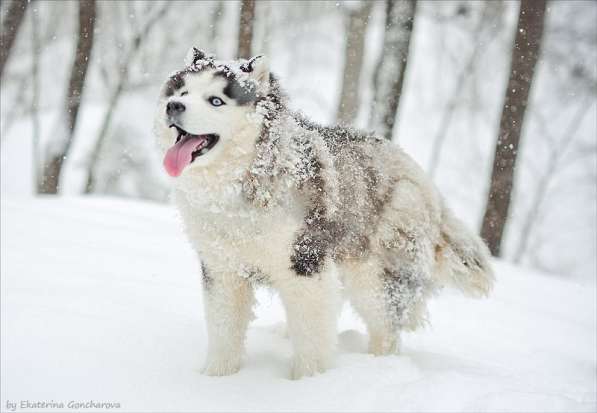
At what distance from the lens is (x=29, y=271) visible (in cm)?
448

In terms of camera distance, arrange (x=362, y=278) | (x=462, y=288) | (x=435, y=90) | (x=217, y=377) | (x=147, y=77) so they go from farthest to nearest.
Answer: (x=435, y=90), (x=147, y=77), (x=462, y=288), (x=362, y=278), (x=217, y=377)

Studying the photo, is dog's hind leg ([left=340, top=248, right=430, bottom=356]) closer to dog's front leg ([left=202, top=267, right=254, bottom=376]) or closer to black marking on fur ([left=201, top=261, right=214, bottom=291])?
dog's front leg ([left=202, top=267, right=254, bottom=376])

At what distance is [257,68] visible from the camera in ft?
10.2

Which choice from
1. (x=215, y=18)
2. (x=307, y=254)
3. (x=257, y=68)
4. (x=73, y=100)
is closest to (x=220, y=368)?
(x=307, y=254)

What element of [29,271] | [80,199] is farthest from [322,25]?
[29,271]

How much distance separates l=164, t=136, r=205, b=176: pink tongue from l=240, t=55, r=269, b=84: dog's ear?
520mm

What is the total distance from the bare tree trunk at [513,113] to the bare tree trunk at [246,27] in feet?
12.1

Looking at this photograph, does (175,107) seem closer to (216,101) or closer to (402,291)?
(216,101)

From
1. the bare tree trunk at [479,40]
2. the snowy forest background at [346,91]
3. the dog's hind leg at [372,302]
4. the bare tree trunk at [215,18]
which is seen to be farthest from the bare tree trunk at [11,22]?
the bare tree trunk at [479,40]

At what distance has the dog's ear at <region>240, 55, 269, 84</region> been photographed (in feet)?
10.1

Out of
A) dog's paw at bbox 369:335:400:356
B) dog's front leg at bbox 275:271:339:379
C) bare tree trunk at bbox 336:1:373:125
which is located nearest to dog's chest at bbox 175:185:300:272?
dog's front leg at bbox 275:271:339:379

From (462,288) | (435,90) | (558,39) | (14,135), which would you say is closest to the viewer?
(462,288)

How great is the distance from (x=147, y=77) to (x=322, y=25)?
10.2 m

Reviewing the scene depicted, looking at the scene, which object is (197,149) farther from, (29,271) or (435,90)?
(435,90)
